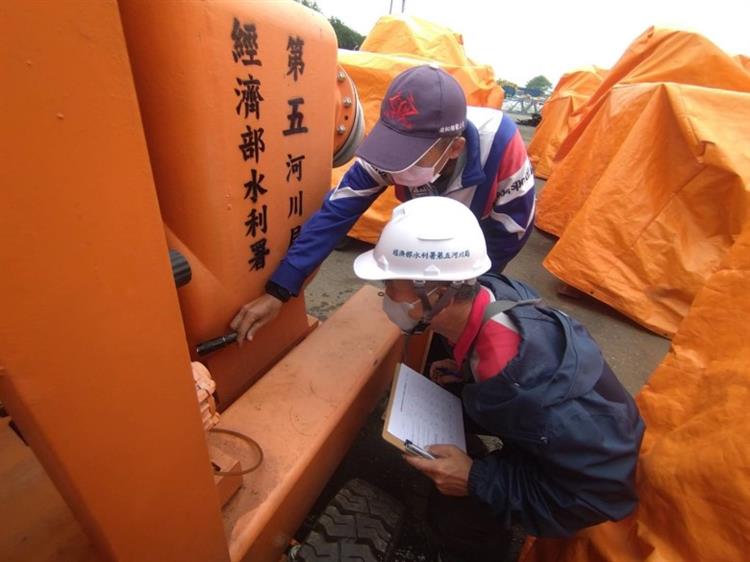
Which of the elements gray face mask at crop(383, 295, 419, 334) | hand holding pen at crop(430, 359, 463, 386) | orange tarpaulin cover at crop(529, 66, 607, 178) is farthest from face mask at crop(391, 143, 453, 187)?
orange tarpaulin cover at crop(529, 66, 607, 178)

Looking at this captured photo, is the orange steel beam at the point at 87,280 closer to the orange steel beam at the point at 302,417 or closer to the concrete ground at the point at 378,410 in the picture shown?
the orange steel beam at the point at 302,417

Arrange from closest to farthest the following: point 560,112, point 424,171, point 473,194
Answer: point 424,171 < point 473,194 < point 560,112

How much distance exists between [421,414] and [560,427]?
18.4 inches

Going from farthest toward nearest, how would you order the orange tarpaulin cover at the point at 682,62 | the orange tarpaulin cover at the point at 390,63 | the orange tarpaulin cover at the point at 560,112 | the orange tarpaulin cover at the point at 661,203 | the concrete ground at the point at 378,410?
the orange tarpaulin cover at the point at 560,112, the orange tarpaulin cover at the point at 390,63, the orange tarpaulin cover at the point at 682,62, the orange tarpaulin cover at the point at 661,203, the concrete ground at the point at 378,410

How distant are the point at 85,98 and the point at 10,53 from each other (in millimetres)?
61

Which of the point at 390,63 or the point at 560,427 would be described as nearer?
the point at 560,427

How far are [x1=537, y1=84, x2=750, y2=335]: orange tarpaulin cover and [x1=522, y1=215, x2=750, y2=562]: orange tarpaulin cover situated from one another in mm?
1754

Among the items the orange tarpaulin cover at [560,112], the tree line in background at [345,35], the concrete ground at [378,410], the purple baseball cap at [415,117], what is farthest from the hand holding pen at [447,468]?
the tree line in background at [345,35]

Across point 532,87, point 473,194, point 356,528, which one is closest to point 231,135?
point 473,194

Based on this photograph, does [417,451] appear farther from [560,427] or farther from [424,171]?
[424,171]

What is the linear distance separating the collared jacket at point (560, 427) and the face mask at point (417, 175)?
0.61m

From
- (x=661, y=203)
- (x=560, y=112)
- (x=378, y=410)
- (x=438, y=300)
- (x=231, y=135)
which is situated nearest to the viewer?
(x=231, y=135)

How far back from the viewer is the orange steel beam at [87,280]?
304 mm

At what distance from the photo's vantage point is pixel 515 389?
2.84 ft
